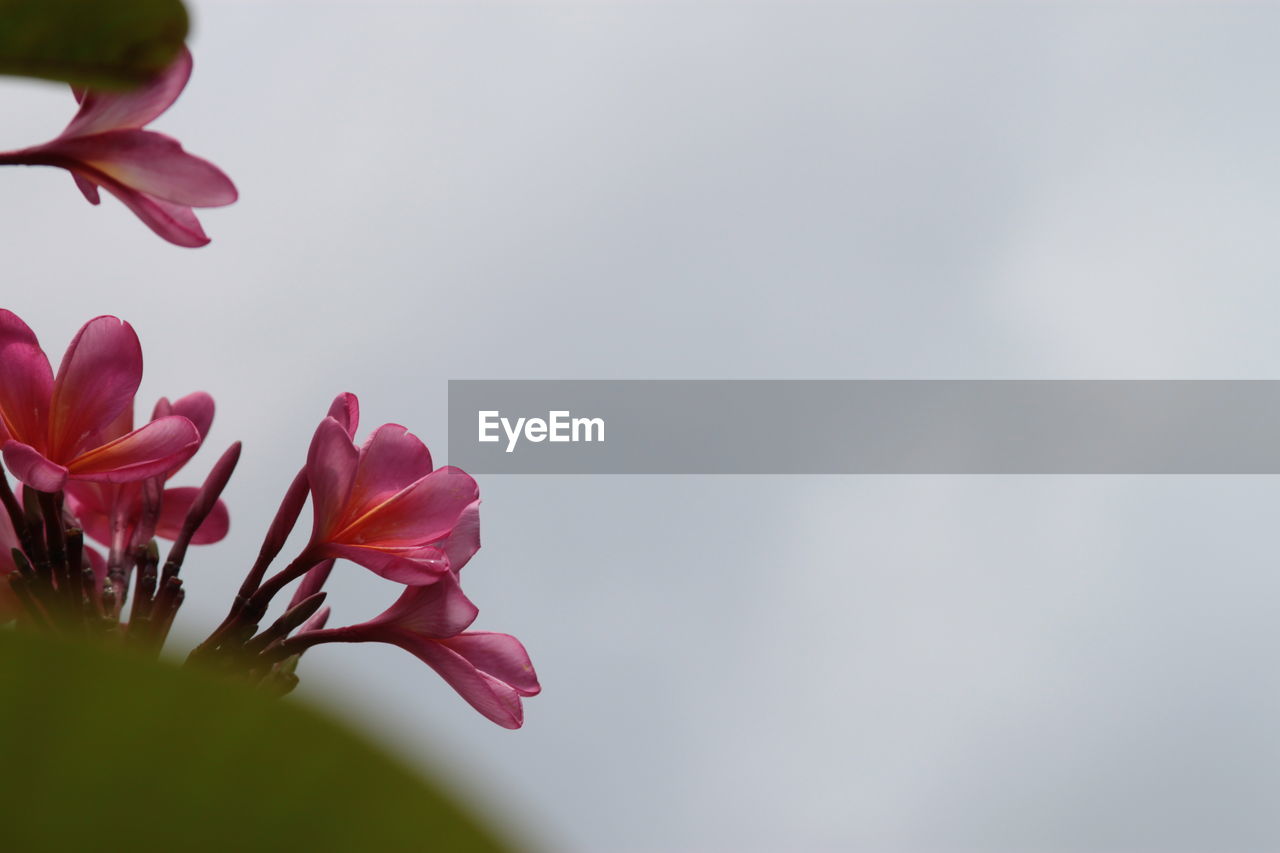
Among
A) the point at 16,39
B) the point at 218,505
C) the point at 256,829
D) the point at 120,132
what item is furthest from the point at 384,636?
the point at 256,829

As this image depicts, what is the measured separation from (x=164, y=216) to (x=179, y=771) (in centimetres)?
72

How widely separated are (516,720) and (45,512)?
45 centimetres

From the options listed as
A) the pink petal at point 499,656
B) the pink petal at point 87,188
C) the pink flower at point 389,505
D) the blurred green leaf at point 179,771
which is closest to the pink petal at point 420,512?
the pink flower at point 389,505

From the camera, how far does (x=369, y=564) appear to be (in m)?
1.03

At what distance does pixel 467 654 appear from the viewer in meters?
1.08

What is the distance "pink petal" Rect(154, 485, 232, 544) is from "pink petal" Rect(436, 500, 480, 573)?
0.98ft

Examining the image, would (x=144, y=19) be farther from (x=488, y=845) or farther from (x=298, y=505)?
(x=298, y=505)

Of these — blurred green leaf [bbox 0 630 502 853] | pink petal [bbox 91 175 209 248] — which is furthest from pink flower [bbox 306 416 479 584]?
blurred green leaf [bbox 0 630 502 853]

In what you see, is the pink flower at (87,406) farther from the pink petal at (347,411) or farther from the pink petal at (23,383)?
the pink petal at (347,411)

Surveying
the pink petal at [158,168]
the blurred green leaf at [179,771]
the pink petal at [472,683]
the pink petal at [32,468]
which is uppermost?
the pink petal at [158,168]

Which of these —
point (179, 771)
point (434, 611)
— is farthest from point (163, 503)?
point (179, 771)

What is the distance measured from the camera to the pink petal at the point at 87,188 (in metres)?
0.81

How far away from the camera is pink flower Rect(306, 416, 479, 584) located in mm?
999

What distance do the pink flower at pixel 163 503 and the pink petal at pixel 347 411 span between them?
19 centimetres
